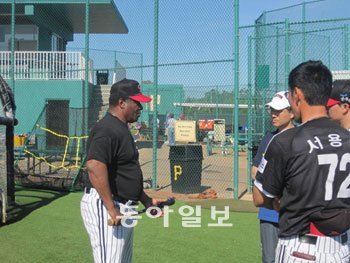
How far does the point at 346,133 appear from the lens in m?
2.40

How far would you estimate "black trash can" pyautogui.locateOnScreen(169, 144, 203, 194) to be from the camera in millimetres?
10750

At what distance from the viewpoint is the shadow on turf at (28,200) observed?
311 inches

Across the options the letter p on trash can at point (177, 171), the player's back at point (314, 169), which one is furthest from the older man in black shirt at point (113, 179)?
the letter p on trash can at point (177, 171)

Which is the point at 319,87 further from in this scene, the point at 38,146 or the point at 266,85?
the point at 38,146

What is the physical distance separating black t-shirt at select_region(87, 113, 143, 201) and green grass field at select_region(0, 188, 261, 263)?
2.54 meters

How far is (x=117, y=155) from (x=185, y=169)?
24.6 ft

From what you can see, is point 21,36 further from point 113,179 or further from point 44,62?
point 113,179

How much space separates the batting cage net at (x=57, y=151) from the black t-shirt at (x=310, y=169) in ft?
28.9

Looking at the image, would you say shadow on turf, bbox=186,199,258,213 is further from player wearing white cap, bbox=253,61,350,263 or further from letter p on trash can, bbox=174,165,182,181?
player wearing white cap, bbox=253,61,350,263

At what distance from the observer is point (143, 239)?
666 centimetres

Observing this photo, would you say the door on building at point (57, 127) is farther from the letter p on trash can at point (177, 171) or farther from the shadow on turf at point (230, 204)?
the shadow on turf at point (230, 204)

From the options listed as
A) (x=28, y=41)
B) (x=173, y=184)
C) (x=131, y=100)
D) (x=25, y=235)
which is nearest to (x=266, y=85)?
(x=173, y=184)

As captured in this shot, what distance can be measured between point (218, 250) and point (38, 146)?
8.10 metres

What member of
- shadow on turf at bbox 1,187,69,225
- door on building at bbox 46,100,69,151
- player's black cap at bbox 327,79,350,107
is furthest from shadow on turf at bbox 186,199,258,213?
player's black cap at bbox 327,79,350,107
